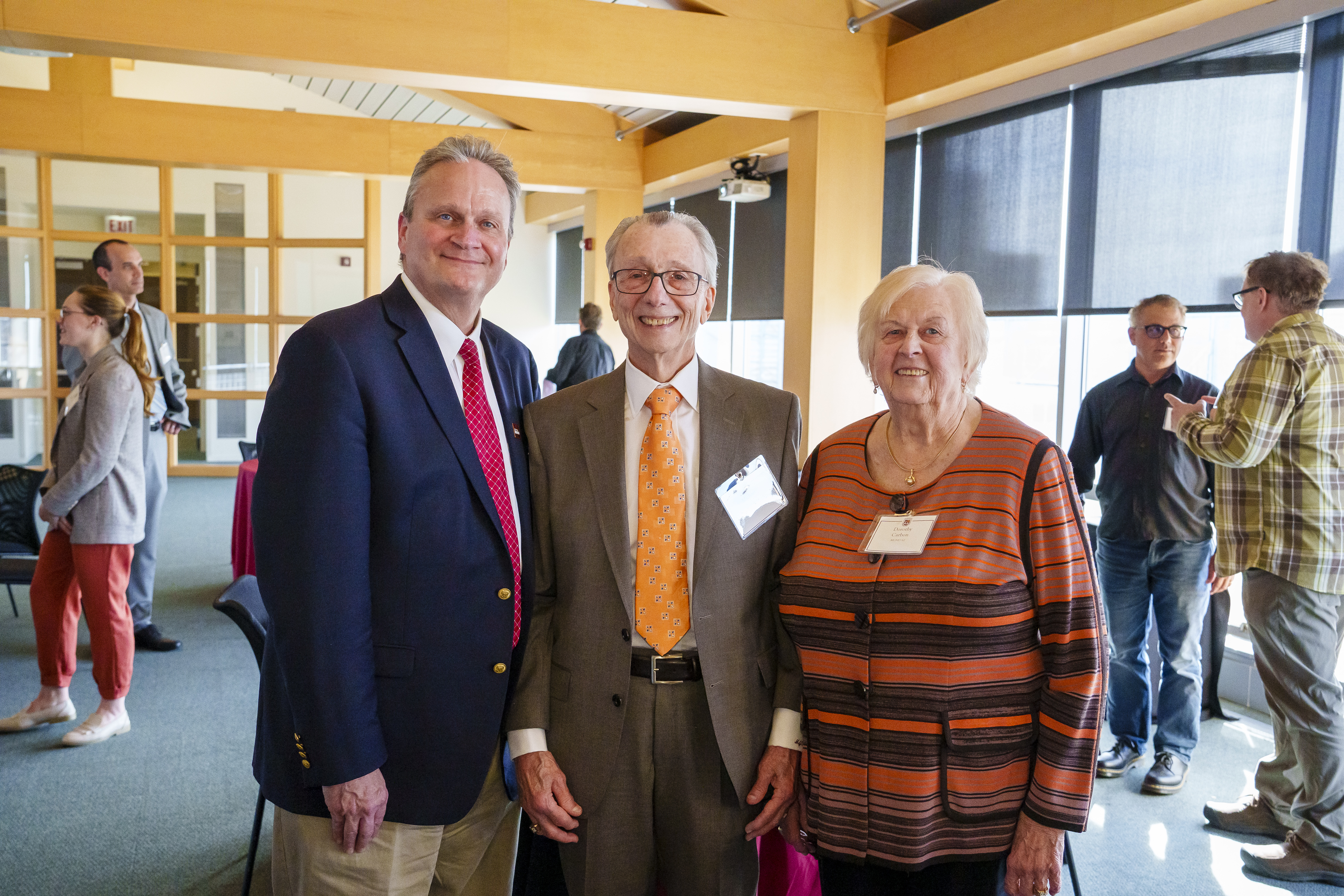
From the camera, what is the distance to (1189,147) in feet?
15.3

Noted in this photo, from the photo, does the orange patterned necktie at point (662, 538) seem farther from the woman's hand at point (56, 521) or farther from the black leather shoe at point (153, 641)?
the black leather shoe at point (153, 641)

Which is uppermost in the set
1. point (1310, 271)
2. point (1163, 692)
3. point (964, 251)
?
point (964, 251)

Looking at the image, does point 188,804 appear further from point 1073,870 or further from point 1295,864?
point 1295,864

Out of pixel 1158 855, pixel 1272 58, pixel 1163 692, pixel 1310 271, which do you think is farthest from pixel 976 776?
pixel 1272 58

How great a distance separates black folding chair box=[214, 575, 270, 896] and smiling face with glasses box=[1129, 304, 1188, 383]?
11.2ft

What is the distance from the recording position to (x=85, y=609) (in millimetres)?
3939

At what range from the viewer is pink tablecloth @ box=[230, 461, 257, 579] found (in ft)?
18.8

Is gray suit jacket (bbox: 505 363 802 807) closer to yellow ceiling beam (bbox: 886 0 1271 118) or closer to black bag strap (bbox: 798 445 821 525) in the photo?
black bag strap (bbox: 798 445 821 525)

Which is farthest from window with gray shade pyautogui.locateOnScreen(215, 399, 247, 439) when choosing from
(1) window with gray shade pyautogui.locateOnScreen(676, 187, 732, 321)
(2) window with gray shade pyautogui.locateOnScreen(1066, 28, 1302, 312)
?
(2) window with gray shade pyautogui.locateOnScreen(1066, 28, 1302, 312)

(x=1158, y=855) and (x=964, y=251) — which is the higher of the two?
(x=964, y=251)

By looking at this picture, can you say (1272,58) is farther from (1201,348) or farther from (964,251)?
(964,251)

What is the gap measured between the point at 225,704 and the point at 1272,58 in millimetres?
5706

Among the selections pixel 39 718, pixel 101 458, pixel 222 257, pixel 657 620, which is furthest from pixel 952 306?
pixel 222 257

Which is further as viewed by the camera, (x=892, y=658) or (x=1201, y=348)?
(x=1201, y=348)
